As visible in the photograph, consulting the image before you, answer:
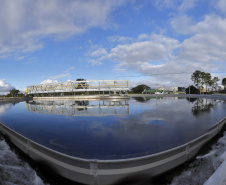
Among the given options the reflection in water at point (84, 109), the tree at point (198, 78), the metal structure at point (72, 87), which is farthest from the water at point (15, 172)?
the tree at point (198, 78)

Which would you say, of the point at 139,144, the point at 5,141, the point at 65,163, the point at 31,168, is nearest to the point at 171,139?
the point at 139,144

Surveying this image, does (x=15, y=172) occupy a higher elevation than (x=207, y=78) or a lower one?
lower

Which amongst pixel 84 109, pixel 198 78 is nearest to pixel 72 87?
pixel 84 109

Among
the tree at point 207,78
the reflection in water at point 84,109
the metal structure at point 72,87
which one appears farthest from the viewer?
the tree at point 207,78

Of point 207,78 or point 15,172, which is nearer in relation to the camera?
point 15,172

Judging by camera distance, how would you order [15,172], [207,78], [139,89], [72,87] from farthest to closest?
[139,89], [207,78], [72,87], [15,172]

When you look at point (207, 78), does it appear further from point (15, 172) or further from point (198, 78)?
point (15, 172)

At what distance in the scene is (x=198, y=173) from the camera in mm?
3291

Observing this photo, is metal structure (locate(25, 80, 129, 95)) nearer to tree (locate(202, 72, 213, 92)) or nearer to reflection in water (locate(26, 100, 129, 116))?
reflection in water (locate(26, 100, 129, 116))

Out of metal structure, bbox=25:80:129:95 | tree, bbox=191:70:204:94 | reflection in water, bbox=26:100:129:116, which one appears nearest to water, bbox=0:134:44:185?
reflection in water, bbox=26:100:129:116

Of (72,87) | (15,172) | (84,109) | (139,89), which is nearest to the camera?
(15,172)

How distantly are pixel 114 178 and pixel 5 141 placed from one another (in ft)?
17.7

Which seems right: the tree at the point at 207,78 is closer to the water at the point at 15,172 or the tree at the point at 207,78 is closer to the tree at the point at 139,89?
the tree at the point at 139,89

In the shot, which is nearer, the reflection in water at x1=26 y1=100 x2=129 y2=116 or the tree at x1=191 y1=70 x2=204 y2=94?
the reflection in water at x1=26 y1=100 x2=129 y2=116
